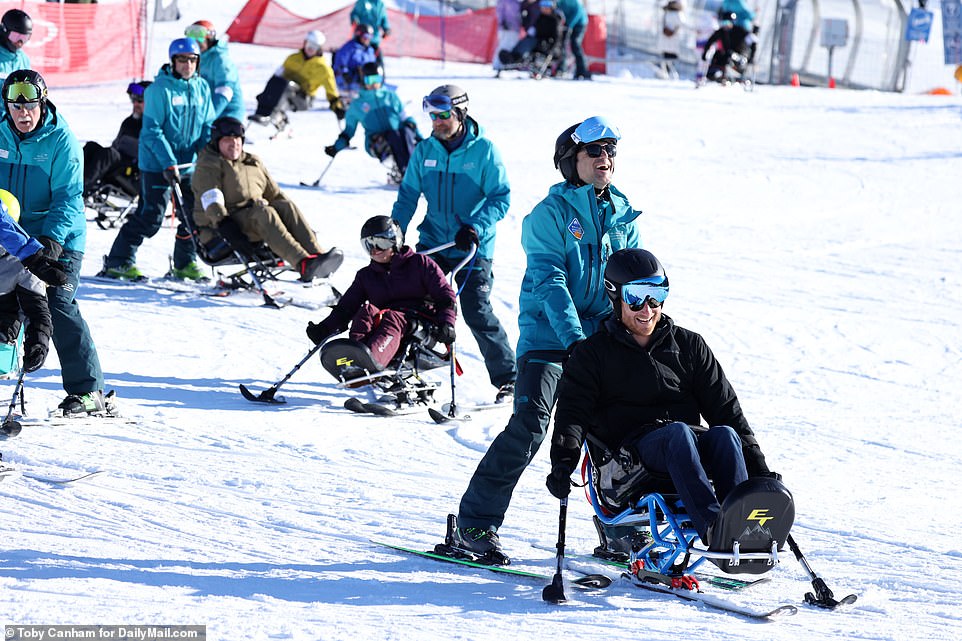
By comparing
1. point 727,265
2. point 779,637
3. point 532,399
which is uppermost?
Result: point 532,399

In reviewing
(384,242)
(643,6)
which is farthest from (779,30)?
(384,242)

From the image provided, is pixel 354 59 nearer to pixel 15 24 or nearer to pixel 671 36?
pixel 15 24

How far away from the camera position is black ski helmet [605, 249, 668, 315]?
4922mm

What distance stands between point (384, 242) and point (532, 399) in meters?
2.97

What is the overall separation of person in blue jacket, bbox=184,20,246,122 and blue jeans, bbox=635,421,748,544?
8515 mm

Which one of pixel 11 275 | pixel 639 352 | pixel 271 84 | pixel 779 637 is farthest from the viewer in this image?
pixel 271 84

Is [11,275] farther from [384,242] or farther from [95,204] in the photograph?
[95,204]

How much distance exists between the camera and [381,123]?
1509 cm

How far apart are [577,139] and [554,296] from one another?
65 centimetres


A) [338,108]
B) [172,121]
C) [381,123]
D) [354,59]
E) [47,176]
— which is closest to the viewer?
[47,176]

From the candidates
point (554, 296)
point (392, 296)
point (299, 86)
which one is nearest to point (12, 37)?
point (392, 296)

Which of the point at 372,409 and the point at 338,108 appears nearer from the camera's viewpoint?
the point at 372,409

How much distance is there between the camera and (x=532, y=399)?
17.2 feet

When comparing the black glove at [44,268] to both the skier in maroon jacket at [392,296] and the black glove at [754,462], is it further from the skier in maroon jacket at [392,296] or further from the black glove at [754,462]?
the black glove at [754,462]
